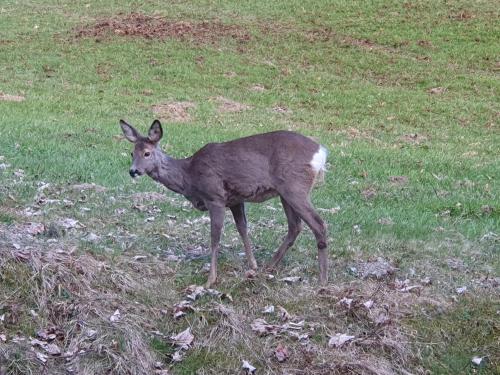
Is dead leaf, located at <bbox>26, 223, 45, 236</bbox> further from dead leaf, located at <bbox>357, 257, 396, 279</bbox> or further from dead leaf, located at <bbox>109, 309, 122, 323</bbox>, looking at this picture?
dead leaf, located at <bbox>357, 257, 396, 279</bbox>

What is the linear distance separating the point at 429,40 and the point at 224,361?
21871mm

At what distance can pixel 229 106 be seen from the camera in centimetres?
1995

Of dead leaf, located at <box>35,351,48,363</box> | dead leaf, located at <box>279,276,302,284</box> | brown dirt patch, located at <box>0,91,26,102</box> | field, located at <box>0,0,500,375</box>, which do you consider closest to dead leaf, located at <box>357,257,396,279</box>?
field, located at <box>0,0,500,375</box>

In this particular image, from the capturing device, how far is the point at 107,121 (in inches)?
677

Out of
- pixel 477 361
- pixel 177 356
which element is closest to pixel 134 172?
pixel 177 356

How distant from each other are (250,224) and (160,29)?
18.3 meters

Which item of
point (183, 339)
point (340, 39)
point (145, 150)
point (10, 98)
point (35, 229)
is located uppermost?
point (145, 150)

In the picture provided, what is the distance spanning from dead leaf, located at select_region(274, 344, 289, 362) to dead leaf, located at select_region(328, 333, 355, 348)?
0.37 metres

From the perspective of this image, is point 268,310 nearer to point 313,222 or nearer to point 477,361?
point 313,222

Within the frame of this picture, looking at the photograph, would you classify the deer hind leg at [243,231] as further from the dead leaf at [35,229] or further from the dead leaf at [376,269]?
the dead leaf at [35,229]

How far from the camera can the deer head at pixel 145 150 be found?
24.5 ft

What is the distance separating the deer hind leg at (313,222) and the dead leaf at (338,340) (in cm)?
80

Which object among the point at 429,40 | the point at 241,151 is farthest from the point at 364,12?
the point at 241,151

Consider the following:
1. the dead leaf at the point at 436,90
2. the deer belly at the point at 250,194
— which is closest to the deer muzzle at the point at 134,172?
the deer belly at the point at 250,194
